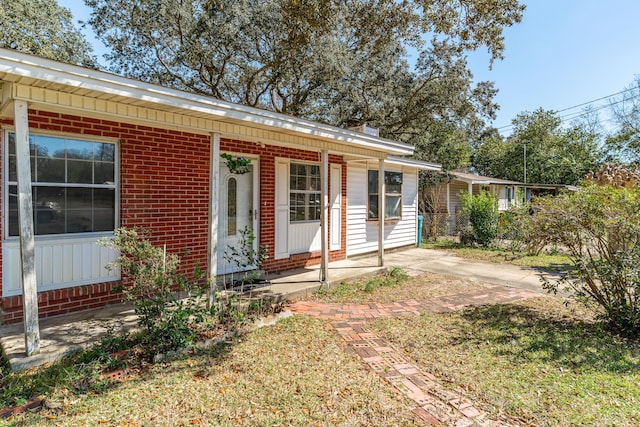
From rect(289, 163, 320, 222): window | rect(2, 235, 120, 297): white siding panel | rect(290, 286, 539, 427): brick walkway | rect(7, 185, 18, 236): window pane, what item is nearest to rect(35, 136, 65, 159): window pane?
rect(7, 185, 18, 236): window pane

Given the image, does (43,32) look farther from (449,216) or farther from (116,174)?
(449,216)

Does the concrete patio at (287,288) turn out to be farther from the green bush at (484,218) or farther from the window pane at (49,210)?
the green bush at (484,218)

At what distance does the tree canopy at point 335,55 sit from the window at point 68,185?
422 centimetres

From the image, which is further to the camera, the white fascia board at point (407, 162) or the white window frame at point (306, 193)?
the white fascia board at point (407, 162)

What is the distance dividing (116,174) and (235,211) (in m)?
2.13

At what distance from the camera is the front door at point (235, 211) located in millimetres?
6199

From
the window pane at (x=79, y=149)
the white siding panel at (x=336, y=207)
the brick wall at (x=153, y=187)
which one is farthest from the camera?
the white siding panel at (x=336, y=207)

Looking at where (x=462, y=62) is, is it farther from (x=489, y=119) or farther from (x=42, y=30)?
(x=42, y=30)

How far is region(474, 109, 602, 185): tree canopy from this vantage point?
24.1 m

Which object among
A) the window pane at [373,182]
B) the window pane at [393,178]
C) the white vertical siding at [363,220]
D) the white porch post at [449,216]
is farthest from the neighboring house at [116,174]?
the white porch post at [449,216]

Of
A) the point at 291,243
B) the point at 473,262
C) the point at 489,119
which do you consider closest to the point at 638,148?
the point at 489,119

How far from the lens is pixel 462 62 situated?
14.2m

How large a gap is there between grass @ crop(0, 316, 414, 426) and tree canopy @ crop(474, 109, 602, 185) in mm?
26621

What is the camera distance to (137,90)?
11.8 ft
